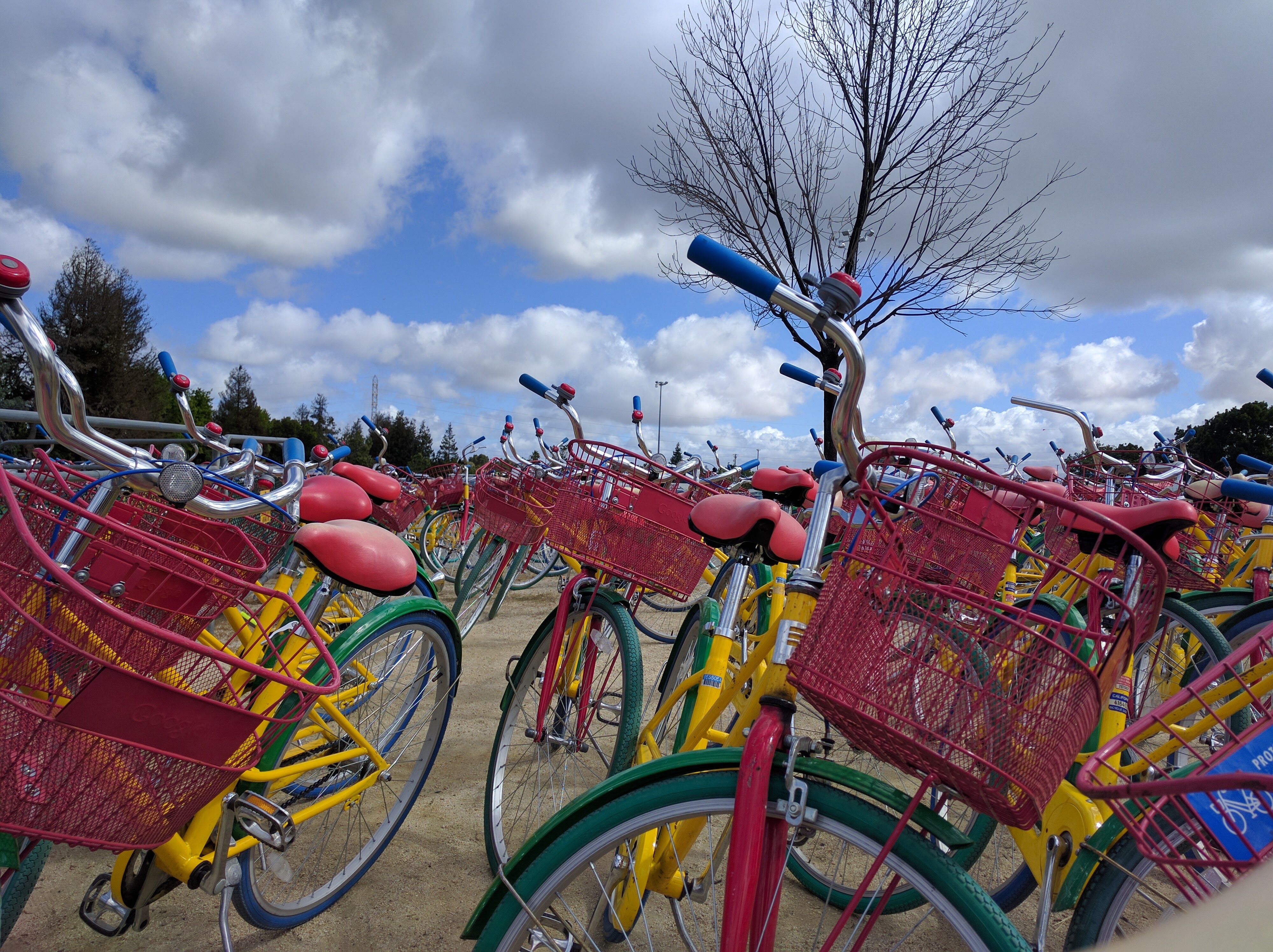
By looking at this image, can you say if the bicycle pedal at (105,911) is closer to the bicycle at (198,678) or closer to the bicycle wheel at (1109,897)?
the bicycle at (198,678)

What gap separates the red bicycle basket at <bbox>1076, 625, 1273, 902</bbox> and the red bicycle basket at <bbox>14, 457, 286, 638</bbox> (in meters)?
1.30

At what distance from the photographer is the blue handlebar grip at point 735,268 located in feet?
3.66

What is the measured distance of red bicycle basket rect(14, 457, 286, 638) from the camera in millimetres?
1226

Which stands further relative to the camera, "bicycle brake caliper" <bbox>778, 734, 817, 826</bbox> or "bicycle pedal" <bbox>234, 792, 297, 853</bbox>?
"bicycle pedal" <bbox>234, 792, 297, 853</bbox>

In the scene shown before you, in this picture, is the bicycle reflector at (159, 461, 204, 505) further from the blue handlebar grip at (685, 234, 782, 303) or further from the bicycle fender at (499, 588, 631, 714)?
the bicycle fender at (499, 588, 631, 714)

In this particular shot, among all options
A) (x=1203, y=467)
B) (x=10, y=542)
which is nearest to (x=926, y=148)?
(x=1203, y=467)

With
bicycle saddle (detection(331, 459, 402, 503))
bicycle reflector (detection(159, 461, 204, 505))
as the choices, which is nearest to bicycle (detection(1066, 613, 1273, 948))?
bicycle reflector (detection(159, 461, 204, 505))

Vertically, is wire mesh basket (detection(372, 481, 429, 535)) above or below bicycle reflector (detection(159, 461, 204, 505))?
below

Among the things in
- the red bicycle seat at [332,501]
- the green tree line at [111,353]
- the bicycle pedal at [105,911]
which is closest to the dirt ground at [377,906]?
the bicycle pedal at [105,911]

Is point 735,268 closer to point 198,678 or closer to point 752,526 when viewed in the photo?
point 752,526

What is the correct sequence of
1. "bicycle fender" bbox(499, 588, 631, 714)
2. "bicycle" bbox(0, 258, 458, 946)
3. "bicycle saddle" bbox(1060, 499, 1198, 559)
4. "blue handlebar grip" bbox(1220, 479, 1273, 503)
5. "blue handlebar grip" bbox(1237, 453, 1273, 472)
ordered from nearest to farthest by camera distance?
"bicycle" bbox(0, 258, 458, 946), "bicycle saddle" bbox(1060, 499, 1198, 559), "blue handlebar grip" bbox(1220, 479, 1273, 503), "bicycle fender" bbox(499, 588, 631, 714), "blue handlebar grip" bbox(1237, 453, 1273, 472)

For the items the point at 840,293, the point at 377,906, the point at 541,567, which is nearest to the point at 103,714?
the point at 840,293

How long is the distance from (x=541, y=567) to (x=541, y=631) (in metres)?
5.03

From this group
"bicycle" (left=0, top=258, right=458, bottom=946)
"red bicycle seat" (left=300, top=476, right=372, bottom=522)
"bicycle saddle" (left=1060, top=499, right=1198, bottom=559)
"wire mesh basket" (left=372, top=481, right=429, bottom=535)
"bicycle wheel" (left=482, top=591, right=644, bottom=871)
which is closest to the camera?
"bicycle" (left=0, top=258, right=458, bottom=946)
